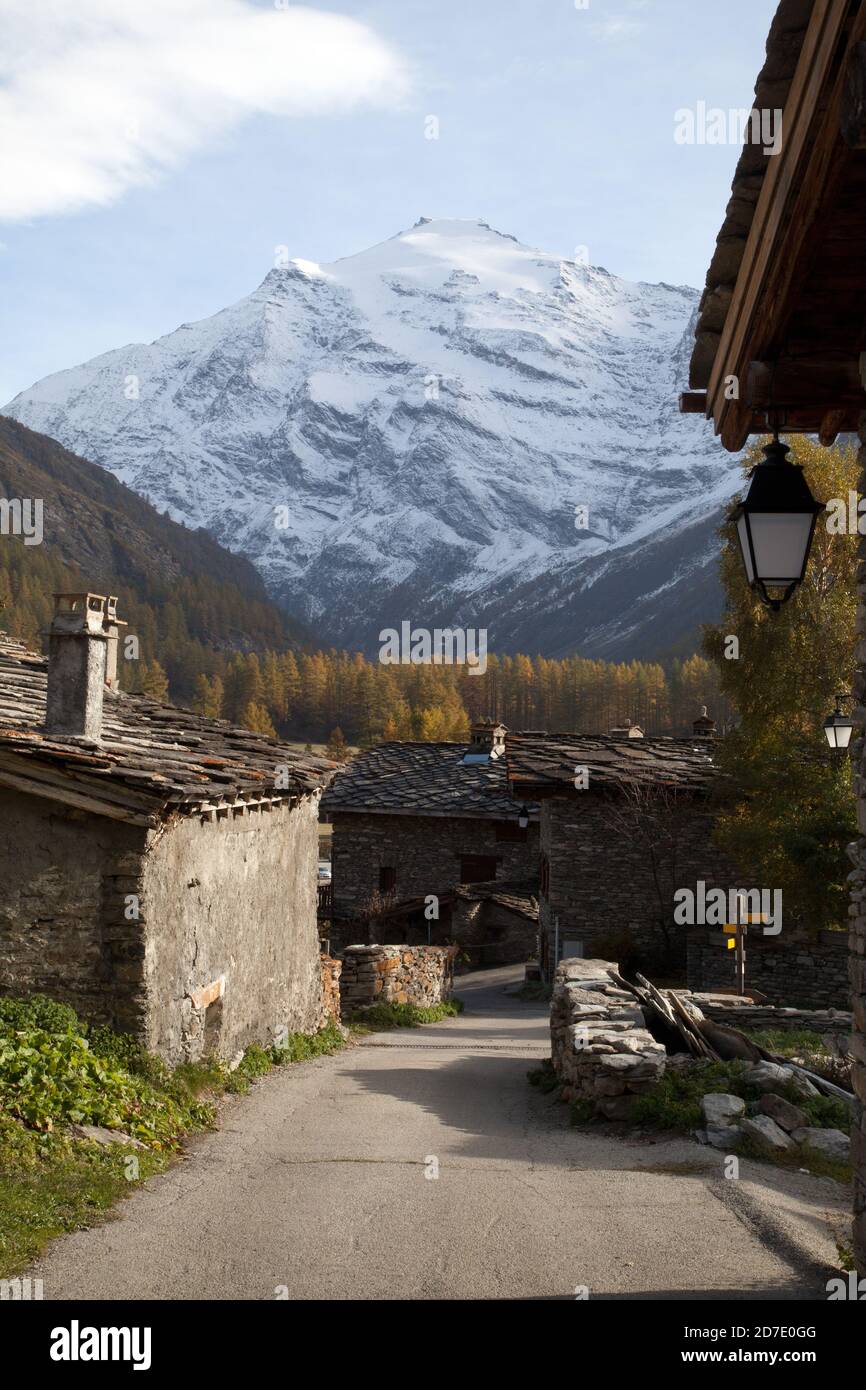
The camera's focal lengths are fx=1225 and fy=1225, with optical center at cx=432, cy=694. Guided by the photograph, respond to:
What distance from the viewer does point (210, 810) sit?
454 inches

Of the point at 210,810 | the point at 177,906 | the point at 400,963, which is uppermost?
the point at 210,810

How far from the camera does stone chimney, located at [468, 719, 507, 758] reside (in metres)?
37.2

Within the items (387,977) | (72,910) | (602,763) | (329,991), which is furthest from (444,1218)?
(602,763)

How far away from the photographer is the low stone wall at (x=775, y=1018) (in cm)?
1534

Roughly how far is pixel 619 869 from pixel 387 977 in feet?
19.6

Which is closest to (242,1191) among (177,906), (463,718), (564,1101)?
(177,906)

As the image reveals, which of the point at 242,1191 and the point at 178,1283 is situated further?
the point at 242,1191

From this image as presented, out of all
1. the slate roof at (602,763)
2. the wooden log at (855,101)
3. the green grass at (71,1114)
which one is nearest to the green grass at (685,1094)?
the green grass at (71,1114)

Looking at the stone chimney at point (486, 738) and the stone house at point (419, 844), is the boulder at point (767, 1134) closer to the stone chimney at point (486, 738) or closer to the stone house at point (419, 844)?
the stone house at point (419, 844)

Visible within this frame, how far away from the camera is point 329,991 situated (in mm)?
18188

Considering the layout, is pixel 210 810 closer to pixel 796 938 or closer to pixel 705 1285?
pixel 705 1285

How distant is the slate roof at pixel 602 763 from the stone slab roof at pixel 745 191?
18297mm
